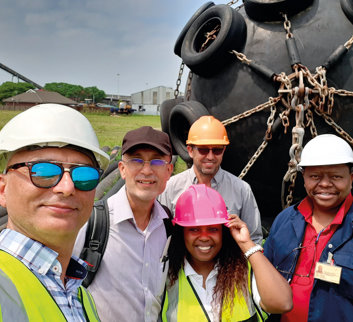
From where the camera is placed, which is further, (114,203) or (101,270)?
(114,203)

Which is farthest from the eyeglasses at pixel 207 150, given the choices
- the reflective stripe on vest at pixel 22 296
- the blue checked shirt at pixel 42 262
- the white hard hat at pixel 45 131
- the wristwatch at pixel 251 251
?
the reflective stripe on vest at pixel 22 296

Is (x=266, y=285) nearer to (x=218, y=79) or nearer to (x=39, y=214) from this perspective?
(x=39, y=214)

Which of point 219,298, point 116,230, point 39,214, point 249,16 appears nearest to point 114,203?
point 116,230

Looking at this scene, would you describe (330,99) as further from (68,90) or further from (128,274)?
(68,90)

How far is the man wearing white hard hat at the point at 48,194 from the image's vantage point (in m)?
1.10

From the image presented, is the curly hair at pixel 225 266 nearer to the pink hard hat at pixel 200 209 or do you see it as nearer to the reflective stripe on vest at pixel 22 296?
the pink hard hat at pixel 200 209

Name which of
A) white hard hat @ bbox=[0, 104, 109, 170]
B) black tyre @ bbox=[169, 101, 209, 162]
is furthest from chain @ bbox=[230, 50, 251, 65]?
white hard hat @ bbox=[0, 104, 109, 170]

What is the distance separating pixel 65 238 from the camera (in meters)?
1.18

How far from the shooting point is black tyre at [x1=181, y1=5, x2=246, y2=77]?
3229 mm

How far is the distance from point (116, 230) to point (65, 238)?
873 mm

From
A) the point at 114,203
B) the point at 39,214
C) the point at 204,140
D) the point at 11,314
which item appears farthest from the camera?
the point at 204,140

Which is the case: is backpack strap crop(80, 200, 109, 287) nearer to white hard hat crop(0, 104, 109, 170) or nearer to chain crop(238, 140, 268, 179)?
white hard hat crop(0, 104, 109, 170)

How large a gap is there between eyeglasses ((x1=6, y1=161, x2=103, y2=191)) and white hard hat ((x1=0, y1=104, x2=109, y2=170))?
0.23 ft

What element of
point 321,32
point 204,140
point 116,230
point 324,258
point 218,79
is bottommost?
point 324,258
